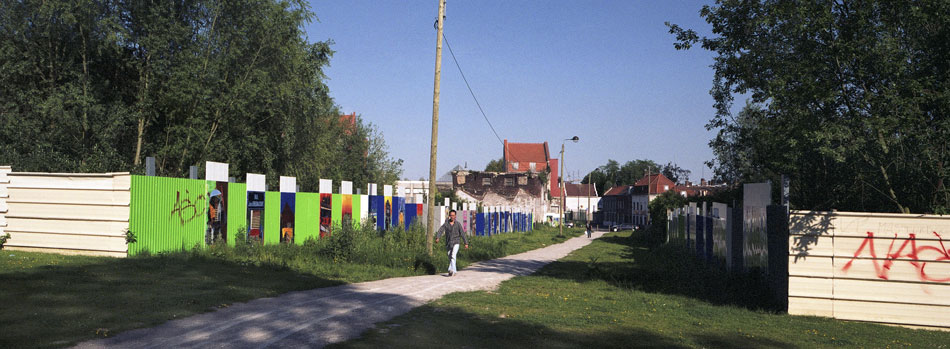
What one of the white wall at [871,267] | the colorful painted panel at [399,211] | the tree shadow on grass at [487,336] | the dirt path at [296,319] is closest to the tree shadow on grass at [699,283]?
the white wall at [871,267]

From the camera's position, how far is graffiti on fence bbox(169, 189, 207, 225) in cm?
1497

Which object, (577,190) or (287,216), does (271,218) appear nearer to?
(287,216)

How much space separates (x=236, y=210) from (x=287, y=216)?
233cm

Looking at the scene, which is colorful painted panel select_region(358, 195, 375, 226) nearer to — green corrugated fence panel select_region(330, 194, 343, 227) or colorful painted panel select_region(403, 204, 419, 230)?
green corrugated fence panel select_region(330, 194, 343, 227)

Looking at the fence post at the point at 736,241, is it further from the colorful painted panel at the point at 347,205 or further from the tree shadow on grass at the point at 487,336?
the colorful painted panel at the point at 347,205

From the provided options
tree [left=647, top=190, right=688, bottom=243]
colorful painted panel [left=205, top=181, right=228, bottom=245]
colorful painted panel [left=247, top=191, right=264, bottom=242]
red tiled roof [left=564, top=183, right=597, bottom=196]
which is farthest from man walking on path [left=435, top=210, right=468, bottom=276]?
red tiled roof [left=564, top=183, right=597, bottom=196]

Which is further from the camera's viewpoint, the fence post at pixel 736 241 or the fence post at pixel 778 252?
the fence post at pixel 736 241

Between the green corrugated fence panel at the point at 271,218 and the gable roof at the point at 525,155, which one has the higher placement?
the gable roof at the point at 525,155

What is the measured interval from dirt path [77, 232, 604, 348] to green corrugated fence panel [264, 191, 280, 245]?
19.1 ft

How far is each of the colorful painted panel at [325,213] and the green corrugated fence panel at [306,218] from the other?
17cm

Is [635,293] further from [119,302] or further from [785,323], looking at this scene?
[119,302]

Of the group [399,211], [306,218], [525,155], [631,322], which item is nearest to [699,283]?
[631,322]

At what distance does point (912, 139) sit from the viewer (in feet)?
35.4

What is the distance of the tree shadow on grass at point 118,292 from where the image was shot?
722cm
